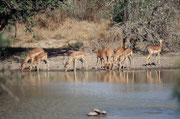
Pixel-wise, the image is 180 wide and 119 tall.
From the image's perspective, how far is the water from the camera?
8.99 metres

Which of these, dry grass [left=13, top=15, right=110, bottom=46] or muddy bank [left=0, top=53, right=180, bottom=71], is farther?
dry grass [left=13, top=15, right=110, bottom=46]

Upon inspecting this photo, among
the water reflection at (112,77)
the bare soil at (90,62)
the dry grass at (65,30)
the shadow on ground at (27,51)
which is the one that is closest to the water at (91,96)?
the water reflection at (112,77)

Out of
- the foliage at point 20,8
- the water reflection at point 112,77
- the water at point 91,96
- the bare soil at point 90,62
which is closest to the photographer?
the water at point 91,96

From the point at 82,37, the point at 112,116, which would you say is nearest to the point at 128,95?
the point at 112,116

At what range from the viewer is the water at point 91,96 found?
899cm

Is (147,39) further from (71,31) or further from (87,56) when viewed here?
(71,31)

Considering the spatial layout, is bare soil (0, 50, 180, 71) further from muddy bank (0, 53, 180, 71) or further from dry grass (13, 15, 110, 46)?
dry grass (13, 15, 110, 46)

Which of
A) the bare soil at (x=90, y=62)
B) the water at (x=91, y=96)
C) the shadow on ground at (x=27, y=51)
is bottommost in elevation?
the water at (x=91, y=96)

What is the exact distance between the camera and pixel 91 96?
11.6 metres

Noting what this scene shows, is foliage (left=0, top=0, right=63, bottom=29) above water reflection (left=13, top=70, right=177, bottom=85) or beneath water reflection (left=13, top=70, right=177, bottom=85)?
above

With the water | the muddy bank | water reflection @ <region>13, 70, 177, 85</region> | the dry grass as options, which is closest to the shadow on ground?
the muddy bank

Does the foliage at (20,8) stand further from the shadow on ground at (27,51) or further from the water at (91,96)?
the water at (91,96)

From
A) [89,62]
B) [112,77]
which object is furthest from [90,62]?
[112,77]

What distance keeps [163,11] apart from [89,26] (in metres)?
5.73
